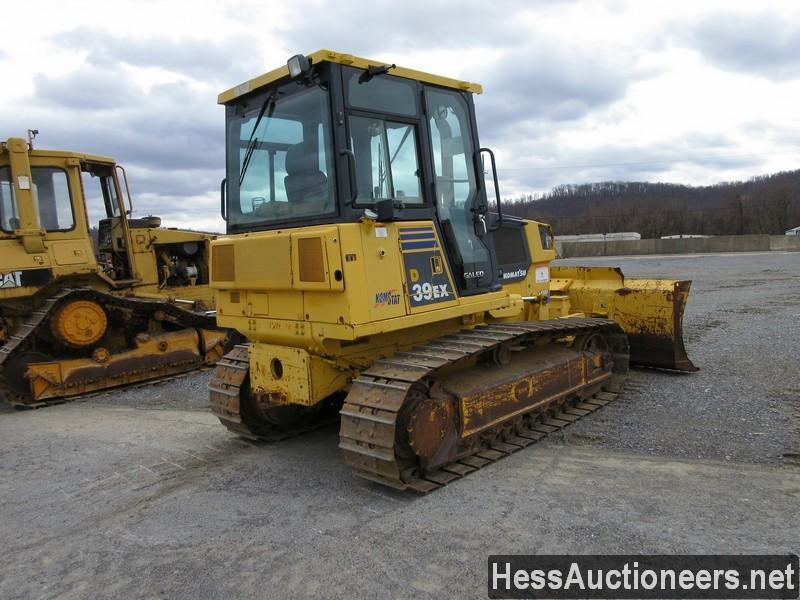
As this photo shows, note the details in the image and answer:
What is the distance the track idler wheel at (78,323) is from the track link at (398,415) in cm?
552

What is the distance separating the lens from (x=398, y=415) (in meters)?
4.23

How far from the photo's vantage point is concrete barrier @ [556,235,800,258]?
41.1m

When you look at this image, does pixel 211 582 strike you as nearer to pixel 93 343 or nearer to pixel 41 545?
pixel 41 545

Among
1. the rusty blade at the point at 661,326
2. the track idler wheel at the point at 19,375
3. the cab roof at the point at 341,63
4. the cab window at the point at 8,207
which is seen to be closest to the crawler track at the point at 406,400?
the rusty blade at the point at 661,326

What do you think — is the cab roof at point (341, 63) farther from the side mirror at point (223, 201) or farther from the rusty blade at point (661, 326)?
the rusty blade at point (661, 326)

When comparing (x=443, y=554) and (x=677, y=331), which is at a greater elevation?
(x=677, y=331)

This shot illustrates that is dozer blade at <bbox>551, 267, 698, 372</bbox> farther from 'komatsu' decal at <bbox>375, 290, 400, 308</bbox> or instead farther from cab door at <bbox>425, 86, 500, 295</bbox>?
'komatsu' decal at <bbox>375, 290, 400, 308</bbox>

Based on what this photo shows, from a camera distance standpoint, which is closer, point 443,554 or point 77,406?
point 443,554

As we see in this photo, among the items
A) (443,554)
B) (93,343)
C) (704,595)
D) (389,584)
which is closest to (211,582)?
(389,584)

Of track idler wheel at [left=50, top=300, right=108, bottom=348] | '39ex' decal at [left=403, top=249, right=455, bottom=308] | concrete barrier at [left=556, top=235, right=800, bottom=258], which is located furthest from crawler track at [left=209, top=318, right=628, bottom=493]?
concrete barrier at [left=556, top=235, right=800, bottom=258]

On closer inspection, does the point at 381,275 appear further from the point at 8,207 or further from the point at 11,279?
the point at 8,207

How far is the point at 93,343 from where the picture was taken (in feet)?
27.5

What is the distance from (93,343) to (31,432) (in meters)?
2.01

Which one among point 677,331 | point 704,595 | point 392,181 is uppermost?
point 392,181
